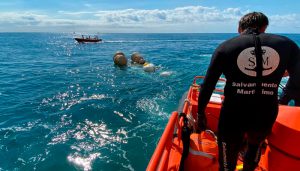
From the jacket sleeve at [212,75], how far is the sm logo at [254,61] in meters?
0.21

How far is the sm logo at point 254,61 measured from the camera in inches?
102

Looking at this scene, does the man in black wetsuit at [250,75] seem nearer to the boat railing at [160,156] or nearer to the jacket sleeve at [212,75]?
the jacket sleeve at [212,75]

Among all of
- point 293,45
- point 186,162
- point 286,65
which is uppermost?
point 293,45

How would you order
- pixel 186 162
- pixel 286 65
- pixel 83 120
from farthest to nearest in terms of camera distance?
pixel 83 120 < pixel 186 162 < pixel 286 65

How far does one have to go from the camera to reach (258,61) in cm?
260

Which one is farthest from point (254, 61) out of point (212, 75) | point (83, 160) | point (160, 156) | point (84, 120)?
point (84, 120)

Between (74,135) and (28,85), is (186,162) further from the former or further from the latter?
(28,85)

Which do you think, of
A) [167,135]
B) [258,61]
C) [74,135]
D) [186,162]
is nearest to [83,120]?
[74,135]

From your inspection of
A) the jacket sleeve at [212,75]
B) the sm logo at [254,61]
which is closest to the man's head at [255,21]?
the sm logo at [254,61]

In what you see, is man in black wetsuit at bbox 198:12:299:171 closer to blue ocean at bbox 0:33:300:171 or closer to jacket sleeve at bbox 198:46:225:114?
jacket sleeve at bbox 198:46:225:114

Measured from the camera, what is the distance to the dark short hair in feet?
8.90

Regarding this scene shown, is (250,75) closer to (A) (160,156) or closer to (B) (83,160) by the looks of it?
(A) (160,156)

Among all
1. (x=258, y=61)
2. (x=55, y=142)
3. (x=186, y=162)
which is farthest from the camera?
(x=55, y=142)

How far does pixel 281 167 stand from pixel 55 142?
851 cm
